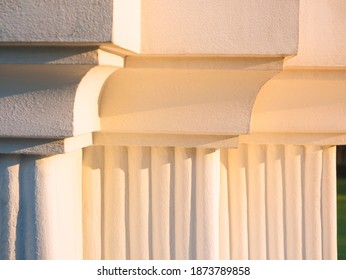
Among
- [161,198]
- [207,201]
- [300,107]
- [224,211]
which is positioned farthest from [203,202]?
[300,107]

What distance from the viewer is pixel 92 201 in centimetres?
349

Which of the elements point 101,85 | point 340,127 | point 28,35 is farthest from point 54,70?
point 340,127

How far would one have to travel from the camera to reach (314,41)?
3.38 metres

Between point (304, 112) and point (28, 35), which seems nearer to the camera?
point (28, 35)

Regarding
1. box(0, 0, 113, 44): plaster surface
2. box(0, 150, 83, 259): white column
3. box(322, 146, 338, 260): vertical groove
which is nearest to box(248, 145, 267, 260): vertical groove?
box(322, 146, 338, 260): vertical groove

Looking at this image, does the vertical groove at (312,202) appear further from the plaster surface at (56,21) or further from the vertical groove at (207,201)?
the plaster surface at (56,21)

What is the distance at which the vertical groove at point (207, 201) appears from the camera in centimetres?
338

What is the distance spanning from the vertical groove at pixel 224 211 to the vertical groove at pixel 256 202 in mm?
108

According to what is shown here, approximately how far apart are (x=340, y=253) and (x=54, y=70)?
25.1 feet

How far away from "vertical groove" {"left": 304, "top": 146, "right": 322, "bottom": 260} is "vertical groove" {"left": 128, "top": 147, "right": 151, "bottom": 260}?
812 mm

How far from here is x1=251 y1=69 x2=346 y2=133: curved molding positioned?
3586mm

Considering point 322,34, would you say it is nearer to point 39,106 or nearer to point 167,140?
point 167,140

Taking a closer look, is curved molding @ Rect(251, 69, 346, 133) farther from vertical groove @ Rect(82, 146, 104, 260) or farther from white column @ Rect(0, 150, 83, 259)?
white column @ Rect(0, 150, 83, 259)

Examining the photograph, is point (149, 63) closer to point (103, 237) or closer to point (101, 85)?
point (101, 85)
